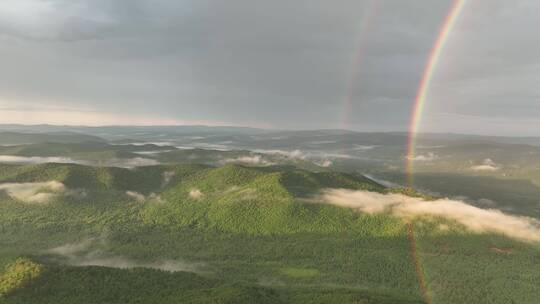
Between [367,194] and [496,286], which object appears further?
[367,194]

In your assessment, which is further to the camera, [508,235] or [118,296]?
[508,235]

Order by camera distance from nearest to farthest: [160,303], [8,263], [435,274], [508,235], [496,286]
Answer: [160,303] < [8,263] < [496,286] < [435,274] < [508,235]

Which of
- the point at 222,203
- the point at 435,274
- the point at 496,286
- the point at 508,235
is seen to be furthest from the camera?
the point at 222,203

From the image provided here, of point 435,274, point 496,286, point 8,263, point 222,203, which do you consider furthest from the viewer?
point 222,203

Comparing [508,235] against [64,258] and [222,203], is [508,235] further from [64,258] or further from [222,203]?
[64,258]

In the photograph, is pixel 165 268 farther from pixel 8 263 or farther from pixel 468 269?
pixel 468 269

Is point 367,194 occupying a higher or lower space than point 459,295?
higher

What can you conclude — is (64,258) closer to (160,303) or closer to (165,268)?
(165,268)

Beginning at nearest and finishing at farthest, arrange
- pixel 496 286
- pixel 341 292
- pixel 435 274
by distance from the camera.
A: 1. pixel 341 292
2. pixel 496 286
3. pixel 435 274

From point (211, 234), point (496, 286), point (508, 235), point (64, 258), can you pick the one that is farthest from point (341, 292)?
point (508, 235)

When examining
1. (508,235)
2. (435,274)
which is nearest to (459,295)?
(435,274)
